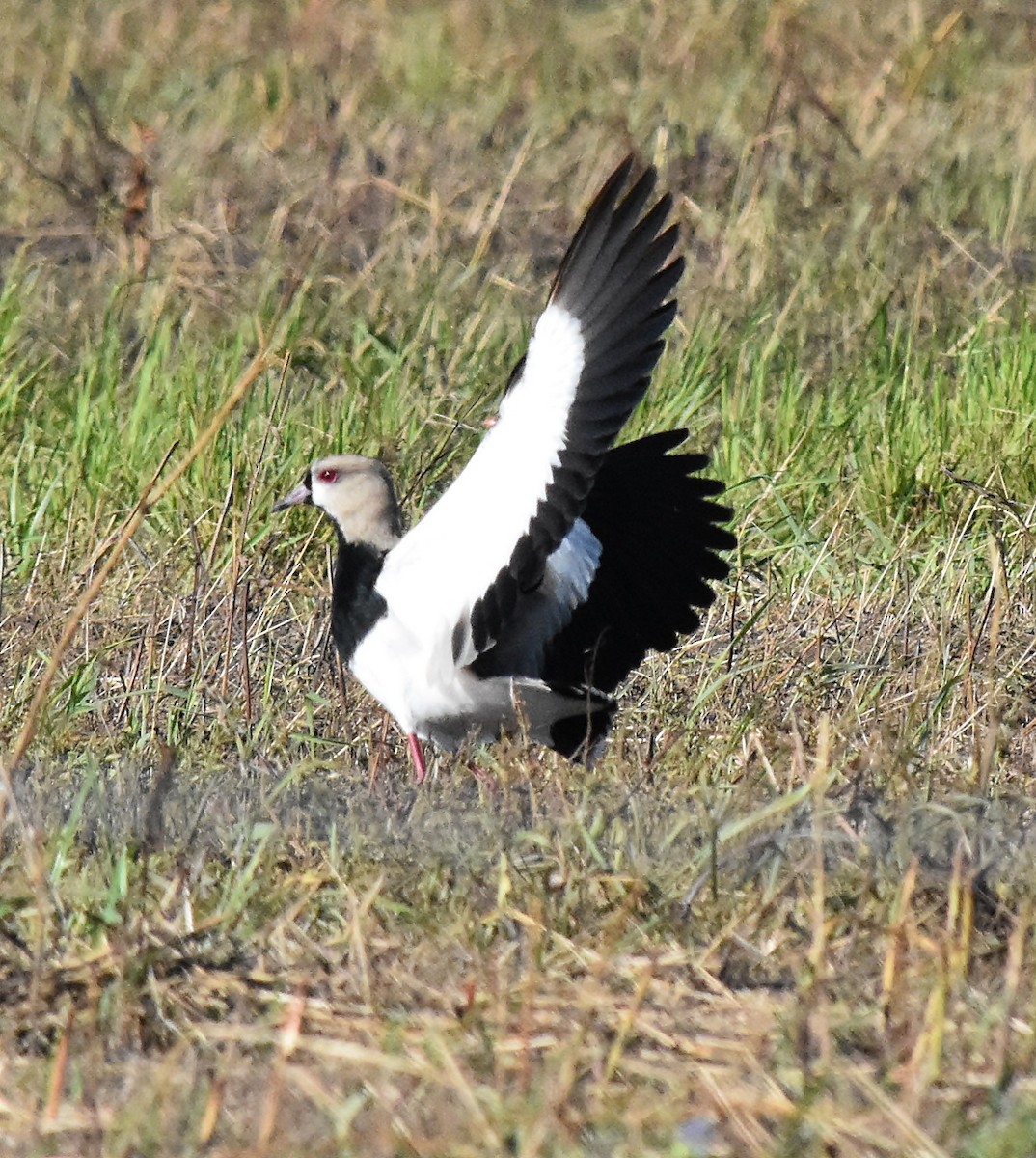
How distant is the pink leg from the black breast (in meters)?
0.18

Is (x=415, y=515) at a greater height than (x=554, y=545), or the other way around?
(x=554, y=545)

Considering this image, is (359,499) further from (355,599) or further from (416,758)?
(416,758)

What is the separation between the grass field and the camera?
242 cm

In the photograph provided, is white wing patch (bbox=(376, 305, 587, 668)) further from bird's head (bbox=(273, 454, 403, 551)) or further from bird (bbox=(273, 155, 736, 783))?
bird's head (bbox=(273, 454, 403, 551))

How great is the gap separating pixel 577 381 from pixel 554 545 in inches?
10.5

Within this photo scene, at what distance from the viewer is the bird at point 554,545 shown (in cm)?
A: 343

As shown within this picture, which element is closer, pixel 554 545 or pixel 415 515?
pixel 554 545

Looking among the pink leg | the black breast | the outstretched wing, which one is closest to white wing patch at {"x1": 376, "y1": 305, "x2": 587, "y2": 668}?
the outstretched wing

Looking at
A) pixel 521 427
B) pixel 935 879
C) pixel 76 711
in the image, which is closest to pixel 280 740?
pixel 76 711

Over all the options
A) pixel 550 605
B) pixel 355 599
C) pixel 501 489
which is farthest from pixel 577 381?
pixel 355 599

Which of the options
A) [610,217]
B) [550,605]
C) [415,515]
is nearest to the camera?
[610,217]

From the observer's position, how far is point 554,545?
3.48 meters

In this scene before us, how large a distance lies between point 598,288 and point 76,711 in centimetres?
128

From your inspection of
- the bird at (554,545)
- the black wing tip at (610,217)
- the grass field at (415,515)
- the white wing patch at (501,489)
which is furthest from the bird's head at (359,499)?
the black wing tip at (610,217)
